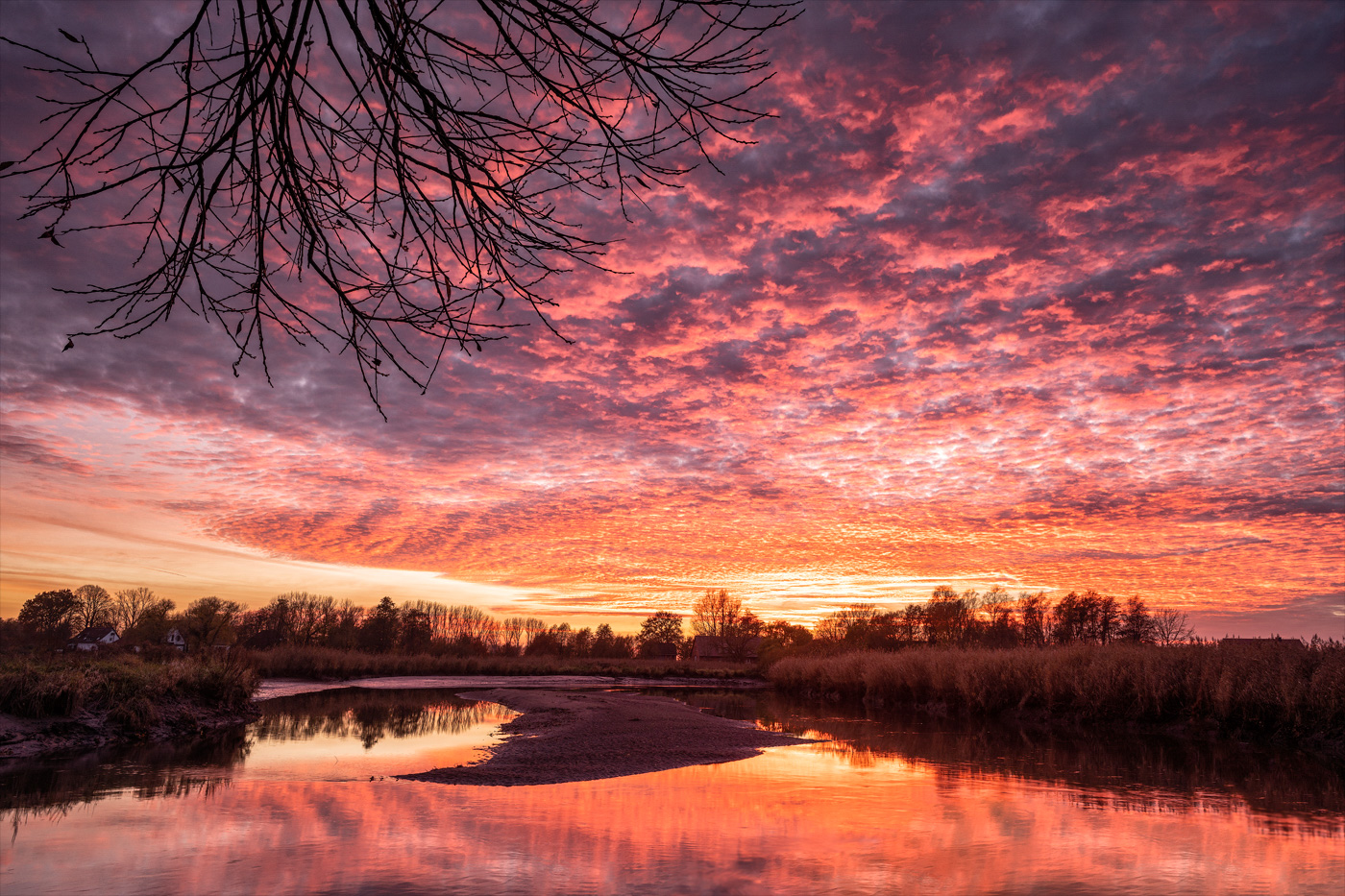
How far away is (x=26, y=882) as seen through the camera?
4.07 meters

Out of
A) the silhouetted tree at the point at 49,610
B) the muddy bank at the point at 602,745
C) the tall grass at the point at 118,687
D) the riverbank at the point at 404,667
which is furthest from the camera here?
the silhouetted tree at the point at 49,610

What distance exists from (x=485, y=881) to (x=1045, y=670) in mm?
14476

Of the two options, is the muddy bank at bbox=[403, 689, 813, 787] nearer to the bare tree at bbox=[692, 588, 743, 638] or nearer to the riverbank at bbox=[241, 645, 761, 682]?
the riverbank at bbox=[241, 645, 761, 682]

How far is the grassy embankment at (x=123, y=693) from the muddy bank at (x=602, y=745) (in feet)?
18.0

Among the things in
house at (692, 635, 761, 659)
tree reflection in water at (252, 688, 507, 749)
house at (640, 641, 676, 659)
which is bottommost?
house at (640, 641, 676, 659)

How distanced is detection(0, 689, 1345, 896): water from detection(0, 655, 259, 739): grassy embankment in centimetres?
159

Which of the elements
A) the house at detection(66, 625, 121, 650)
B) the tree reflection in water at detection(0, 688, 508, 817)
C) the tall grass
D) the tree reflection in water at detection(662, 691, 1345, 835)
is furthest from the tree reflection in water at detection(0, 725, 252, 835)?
the house at detection(66, 625, 121, 650)

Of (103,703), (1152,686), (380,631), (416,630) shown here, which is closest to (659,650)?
(416,630)

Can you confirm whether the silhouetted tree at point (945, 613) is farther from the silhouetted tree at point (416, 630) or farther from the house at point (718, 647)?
the silhouetted tree at point (416, 630)

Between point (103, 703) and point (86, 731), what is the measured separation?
995 mm

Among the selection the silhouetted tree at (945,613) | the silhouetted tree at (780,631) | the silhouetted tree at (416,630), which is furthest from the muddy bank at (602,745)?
the silhouetted tree at (416,630)

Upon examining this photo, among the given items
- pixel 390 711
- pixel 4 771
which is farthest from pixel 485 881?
pixel 390 711

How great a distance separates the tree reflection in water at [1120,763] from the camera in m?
6.59

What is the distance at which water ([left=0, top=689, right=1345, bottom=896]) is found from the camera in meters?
4.18
